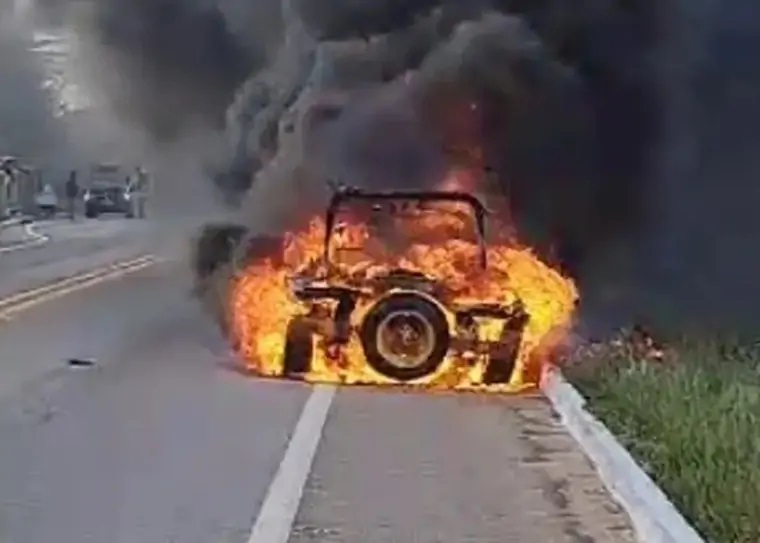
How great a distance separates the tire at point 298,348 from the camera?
16.0 metres

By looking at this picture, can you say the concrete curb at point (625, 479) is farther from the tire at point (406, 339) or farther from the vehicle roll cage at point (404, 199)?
the vehicle roll cage at point (404, 199)

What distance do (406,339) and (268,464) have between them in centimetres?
462

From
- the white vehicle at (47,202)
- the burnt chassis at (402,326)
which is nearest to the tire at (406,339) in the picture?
the burnt chassis at (402,326)

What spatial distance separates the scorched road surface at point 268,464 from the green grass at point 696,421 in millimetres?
379

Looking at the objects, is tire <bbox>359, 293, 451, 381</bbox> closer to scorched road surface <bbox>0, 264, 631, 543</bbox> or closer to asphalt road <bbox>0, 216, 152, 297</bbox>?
scorched road surface <bbox>0, 264, 631, 543</bbox>

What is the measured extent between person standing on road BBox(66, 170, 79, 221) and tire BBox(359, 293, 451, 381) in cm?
6494

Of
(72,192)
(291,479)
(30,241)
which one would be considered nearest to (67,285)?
(291,479)

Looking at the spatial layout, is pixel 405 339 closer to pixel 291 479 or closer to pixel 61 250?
pixel 291 479

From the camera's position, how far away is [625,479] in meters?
10.2

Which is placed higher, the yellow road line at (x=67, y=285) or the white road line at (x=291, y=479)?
the white road line at (x=291, y=479)

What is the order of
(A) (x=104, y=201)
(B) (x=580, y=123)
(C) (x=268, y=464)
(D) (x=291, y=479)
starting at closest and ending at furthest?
(D) (x=291, y=479) < (C) (x=268, y=464) < (B) (x=580, y=123) < (A) (x=104, y=201)

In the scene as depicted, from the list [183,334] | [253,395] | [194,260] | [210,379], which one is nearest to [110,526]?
[253,395]

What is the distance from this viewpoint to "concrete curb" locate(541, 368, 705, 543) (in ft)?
28.5

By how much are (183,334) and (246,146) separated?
20.7 feet
